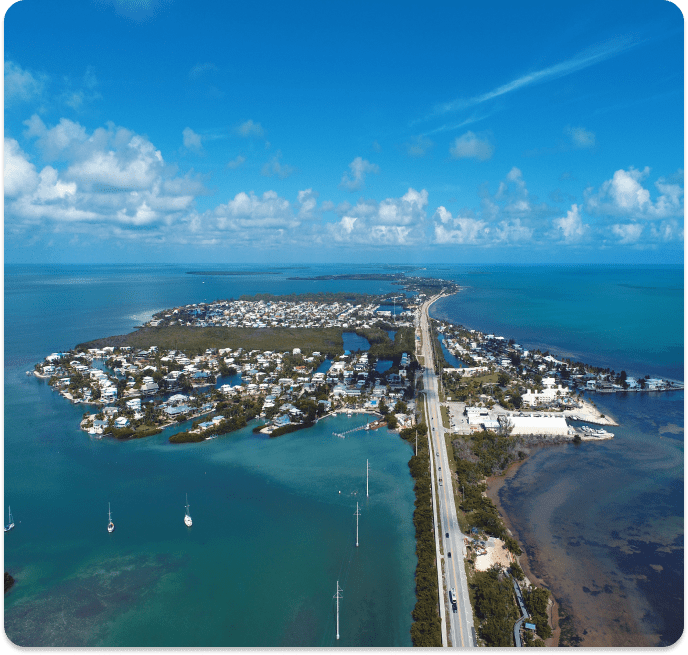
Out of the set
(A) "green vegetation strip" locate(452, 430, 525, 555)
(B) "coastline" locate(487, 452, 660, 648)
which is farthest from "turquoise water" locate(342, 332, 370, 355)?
(B) "coastline" locate(487, 452, 660, 648)

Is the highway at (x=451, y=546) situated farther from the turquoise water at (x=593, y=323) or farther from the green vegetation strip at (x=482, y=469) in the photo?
the turquoise water at (x=593, y=323)

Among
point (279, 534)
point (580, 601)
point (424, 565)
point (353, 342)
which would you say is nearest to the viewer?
point (580, 601)

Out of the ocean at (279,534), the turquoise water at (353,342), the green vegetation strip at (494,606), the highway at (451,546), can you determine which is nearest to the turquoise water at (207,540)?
the ocean at (279,534)

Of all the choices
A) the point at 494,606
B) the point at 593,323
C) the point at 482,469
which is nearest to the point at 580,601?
the point at 494,606

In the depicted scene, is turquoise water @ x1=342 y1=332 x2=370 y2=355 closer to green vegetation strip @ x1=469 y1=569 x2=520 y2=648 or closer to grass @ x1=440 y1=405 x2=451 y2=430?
grass @ x1=440 y1=405 x2=451 y2=430

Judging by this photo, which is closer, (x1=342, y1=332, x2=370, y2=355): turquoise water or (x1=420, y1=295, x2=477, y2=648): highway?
(x1=420, y1=295, x2=477, y2=648): highway

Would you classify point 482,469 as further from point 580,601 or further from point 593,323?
point 593,323
